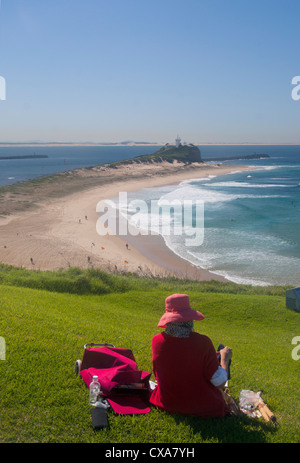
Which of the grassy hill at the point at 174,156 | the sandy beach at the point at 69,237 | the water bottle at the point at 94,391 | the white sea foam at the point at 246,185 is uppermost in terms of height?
the grassy hill at the point at 174,156

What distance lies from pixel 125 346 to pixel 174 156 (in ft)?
354

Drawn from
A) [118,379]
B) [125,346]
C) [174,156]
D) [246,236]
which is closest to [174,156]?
[174,156]

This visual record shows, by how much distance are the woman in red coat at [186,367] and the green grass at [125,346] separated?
17 centimetres

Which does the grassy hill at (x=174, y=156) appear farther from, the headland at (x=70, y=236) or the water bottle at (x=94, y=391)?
the water bottle at (x=94, y=391)

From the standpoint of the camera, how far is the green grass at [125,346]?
166 inches

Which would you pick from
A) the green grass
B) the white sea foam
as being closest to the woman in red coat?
the green grass

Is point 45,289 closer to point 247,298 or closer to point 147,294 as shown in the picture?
point 147,294

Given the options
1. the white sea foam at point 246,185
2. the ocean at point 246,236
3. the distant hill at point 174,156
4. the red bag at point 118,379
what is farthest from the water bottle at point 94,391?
the distant hill at point 174,156

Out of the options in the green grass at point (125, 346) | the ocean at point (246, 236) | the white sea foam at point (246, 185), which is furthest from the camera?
the white sea foam at point (246, 185)

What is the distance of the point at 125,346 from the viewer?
266 inches

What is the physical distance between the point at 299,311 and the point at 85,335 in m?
7.33

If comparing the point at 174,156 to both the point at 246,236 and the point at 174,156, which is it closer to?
the point at 174,156

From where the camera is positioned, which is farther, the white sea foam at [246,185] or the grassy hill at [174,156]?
the grassy hill at [174,156]

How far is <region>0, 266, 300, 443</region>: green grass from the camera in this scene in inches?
166
